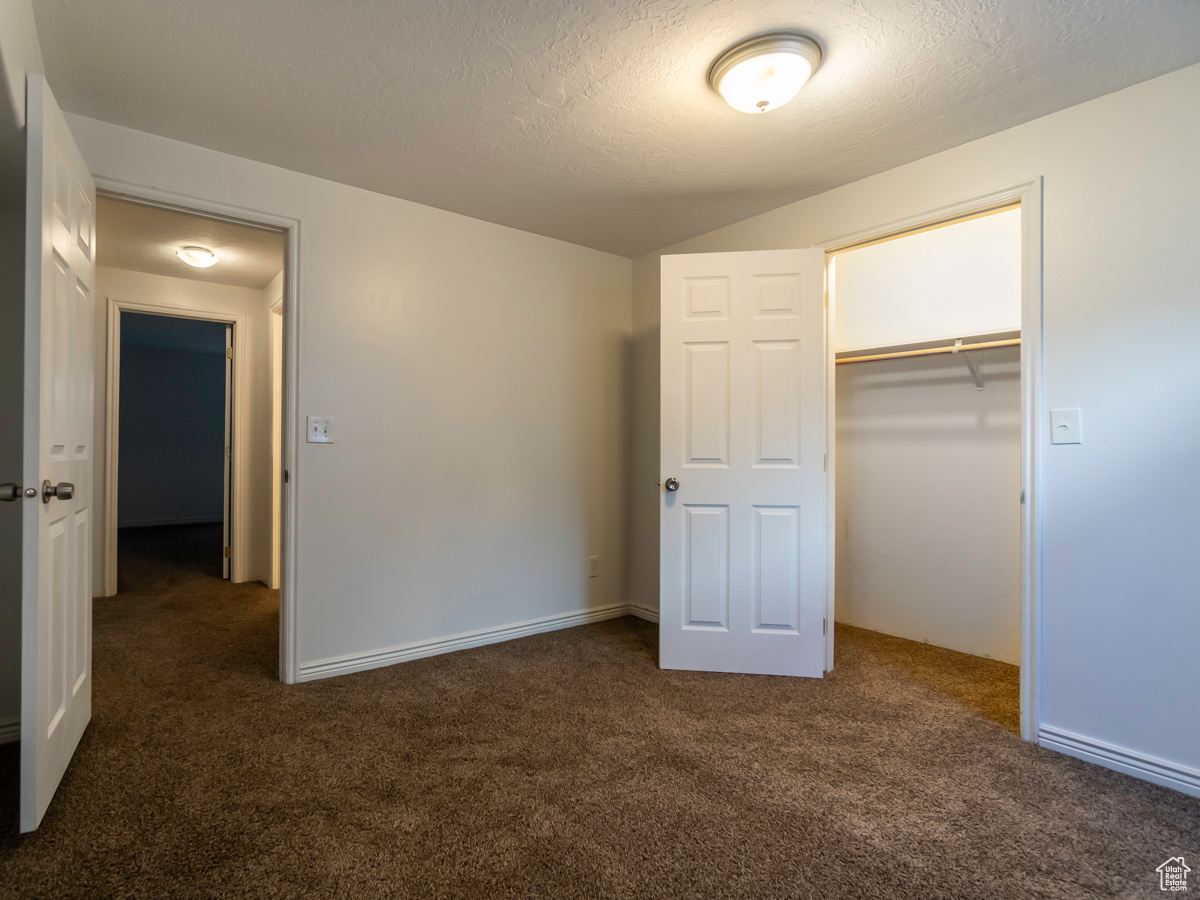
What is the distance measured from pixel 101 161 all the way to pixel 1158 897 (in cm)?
397

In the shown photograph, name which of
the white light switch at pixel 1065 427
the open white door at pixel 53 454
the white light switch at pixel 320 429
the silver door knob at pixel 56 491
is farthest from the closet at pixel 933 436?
the silver door knob at pixel 56 491

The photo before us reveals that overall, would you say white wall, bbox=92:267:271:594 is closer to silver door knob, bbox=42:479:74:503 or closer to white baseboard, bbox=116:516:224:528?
silver door knob, bbox=42:479:74:503

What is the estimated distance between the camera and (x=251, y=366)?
4742 millimetres

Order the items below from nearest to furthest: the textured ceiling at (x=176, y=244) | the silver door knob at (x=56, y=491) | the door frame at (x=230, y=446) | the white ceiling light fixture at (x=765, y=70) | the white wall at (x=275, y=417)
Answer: the silver door knob at (x=56, y=491) < the white ceiling light fixture at (x=765, y=70) < the textured ceiling at (x=176, y=244) < the door frame at (x=230, y=446) < the white wall at (x=275, y=417)

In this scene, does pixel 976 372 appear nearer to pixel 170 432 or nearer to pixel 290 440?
pixel 290 440

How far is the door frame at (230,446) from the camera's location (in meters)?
4.30

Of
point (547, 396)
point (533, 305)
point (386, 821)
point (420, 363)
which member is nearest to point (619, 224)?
point (533, 305)

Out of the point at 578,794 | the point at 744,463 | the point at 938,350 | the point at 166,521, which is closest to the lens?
the point at 578,794

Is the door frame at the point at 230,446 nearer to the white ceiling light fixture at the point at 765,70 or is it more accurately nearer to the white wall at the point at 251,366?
the white wall at the point at 251,366

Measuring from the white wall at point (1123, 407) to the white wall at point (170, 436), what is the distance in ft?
27.9

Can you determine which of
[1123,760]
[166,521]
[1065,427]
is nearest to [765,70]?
[1065,427]

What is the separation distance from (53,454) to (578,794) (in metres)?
1.80

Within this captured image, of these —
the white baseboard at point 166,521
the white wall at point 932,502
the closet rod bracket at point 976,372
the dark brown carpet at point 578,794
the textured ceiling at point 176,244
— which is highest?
the textured ceiling at point 176,244

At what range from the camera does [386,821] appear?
1716 millimetres
